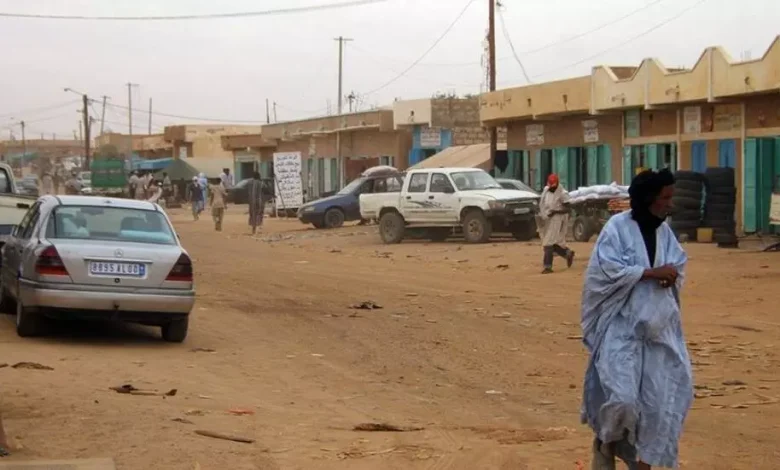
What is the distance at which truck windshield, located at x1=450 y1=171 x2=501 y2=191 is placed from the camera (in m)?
31.4

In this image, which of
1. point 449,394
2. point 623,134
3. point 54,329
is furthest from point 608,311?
point 623,134

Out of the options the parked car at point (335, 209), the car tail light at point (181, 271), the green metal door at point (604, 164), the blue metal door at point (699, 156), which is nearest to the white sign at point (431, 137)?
the parked car at point (335, 209)

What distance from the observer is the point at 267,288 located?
20469mm

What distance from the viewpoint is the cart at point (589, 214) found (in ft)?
93.0

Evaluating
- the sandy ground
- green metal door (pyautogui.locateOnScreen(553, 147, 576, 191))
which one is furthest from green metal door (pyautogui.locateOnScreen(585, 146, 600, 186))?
the sandy ground

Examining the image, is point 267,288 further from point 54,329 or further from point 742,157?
point 742,157

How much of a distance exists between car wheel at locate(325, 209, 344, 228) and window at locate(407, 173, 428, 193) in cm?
821

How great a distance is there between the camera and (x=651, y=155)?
3409cm

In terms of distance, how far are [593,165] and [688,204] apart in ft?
33.1

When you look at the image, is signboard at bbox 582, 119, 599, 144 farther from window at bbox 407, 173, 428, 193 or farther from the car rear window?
the car rear window

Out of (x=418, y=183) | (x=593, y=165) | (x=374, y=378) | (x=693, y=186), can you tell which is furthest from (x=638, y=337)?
(x=593, y=165)

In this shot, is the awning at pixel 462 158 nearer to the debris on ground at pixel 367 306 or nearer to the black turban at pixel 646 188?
the debris on ground at pixel 367 306

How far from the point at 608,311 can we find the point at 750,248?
2012 cm

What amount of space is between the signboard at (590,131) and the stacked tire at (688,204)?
9.53 metres
